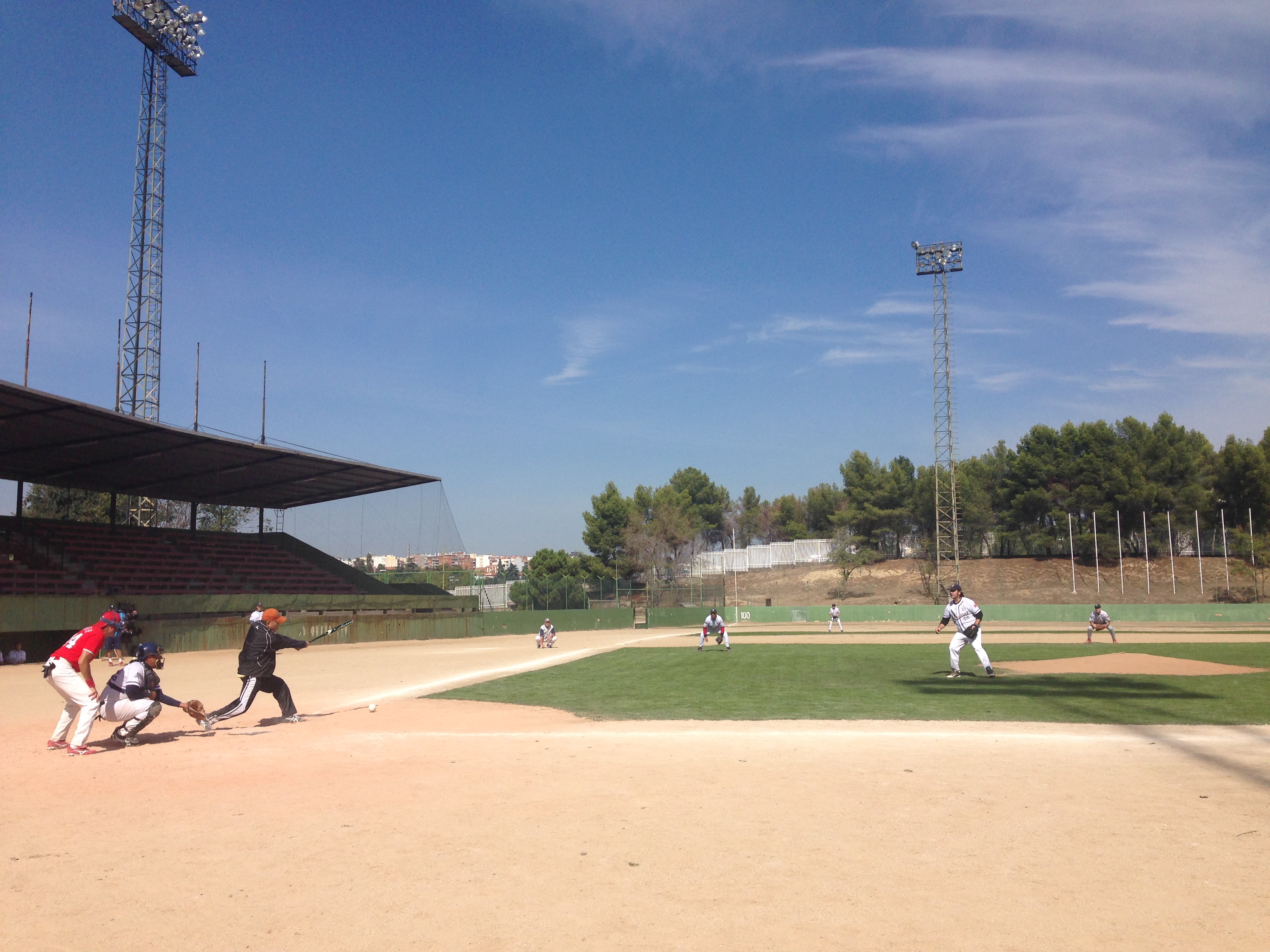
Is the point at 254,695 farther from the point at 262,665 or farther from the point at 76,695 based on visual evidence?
the point at 76,695

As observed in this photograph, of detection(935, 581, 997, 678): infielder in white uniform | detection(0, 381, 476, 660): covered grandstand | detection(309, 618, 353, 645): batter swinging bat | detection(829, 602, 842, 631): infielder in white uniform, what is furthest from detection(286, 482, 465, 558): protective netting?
Result: detection(935, 581, 997, 678): infielder in white uniform

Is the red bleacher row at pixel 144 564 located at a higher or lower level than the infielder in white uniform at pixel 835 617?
higher

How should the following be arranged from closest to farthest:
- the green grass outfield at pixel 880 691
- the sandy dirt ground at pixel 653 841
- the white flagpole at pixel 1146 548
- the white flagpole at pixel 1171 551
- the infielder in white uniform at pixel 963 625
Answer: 1. the sandy dirt ground at pixel 653 841
2. the green grass outfield at pixel 880 691
3. the infielder in white uniform at pixel 963 625
4. the white flagpole at pixel 1171 551
5. the white flagpole at pixel 1146 548

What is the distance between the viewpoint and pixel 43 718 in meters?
13.9

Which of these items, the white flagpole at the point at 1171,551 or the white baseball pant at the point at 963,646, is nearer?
the white baseball pant at the point at 963,646

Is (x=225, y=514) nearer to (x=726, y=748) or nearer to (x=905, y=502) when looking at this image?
(x=905, y=502)

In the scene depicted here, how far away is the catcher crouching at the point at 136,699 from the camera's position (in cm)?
1056

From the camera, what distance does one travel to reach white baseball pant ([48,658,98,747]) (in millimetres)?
10344

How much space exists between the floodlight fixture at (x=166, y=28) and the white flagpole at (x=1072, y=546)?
65.1m

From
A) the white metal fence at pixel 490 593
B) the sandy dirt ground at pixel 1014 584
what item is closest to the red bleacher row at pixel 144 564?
the white metal fence at pixel 490 593

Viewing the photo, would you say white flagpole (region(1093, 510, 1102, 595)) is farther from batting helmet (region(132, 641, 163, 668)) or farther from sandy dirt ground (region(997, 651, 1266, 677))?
batting helmet (region(132, 641, 163, 668))

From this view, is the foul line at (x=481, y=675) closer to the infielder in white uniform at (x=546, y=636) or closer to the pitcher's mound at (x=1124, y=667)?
the infielder in white uniform at (x=546, y=636)

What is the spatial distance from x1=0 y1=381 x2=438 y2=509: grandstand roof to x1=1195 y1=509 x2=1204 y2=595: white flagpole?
53.4 m

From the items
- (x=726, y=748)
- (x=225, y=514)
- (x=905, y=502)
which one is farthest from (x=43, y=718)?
(x=905, y=502)
